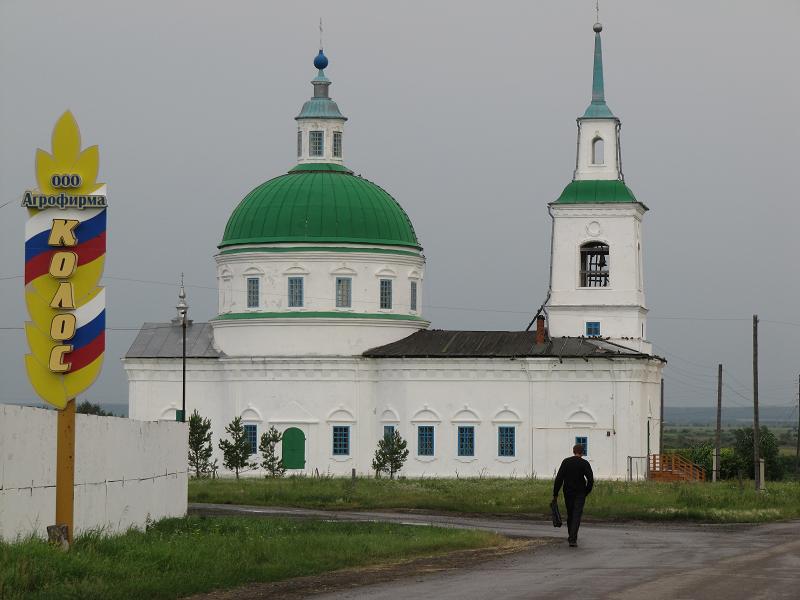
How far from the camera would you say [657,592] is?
51.4 ft

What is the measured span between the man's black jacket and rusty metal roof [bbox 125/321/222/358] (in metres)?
37.2

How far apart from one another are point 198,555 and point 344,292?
40462mm

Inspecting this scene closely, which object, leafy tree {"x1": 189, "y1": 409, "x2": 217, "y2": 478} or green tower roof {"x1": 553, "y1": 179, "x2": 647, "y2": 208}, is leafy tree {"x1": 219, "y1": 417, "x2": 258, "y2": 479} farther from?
green tower roof {"x1": 553, "y1": 179, "x2": 647, "y2": 208}

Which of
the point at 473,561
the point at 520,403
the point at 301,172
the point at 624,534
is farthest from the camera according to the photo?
the point at 301,172

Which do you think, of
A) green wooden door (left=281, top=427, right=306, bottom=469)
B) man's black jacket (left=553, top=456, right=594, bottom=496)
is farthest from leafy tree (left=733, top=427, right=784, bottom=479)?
man's black jacket (left=553, top=456, right=594, bottom=496)

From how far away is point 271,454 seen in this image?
2212 inches

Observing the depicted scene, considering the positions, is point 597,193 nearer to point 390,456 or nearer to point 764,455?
point 390,456

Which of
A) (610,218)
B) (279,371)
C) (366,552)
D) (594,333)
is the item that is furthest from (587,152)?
(366,552)

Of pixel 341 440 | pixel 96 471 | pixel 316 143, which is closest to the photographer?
pixel 96 471

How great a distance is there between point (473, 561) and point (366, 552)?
5.17 feet

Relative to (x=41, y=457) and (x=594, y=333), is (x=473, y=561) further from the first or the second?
(x=594, y=333)

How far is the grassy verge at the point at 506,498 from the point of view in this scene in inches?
Result: 1294

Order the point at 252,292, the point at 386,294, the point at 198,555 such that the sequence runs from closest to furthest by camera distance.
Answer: the point at 198,555
the point at 252,292
the point at 386,294

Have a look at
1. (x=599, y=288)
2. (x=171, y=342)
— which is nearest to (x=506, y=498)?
(x=599, y=288)
